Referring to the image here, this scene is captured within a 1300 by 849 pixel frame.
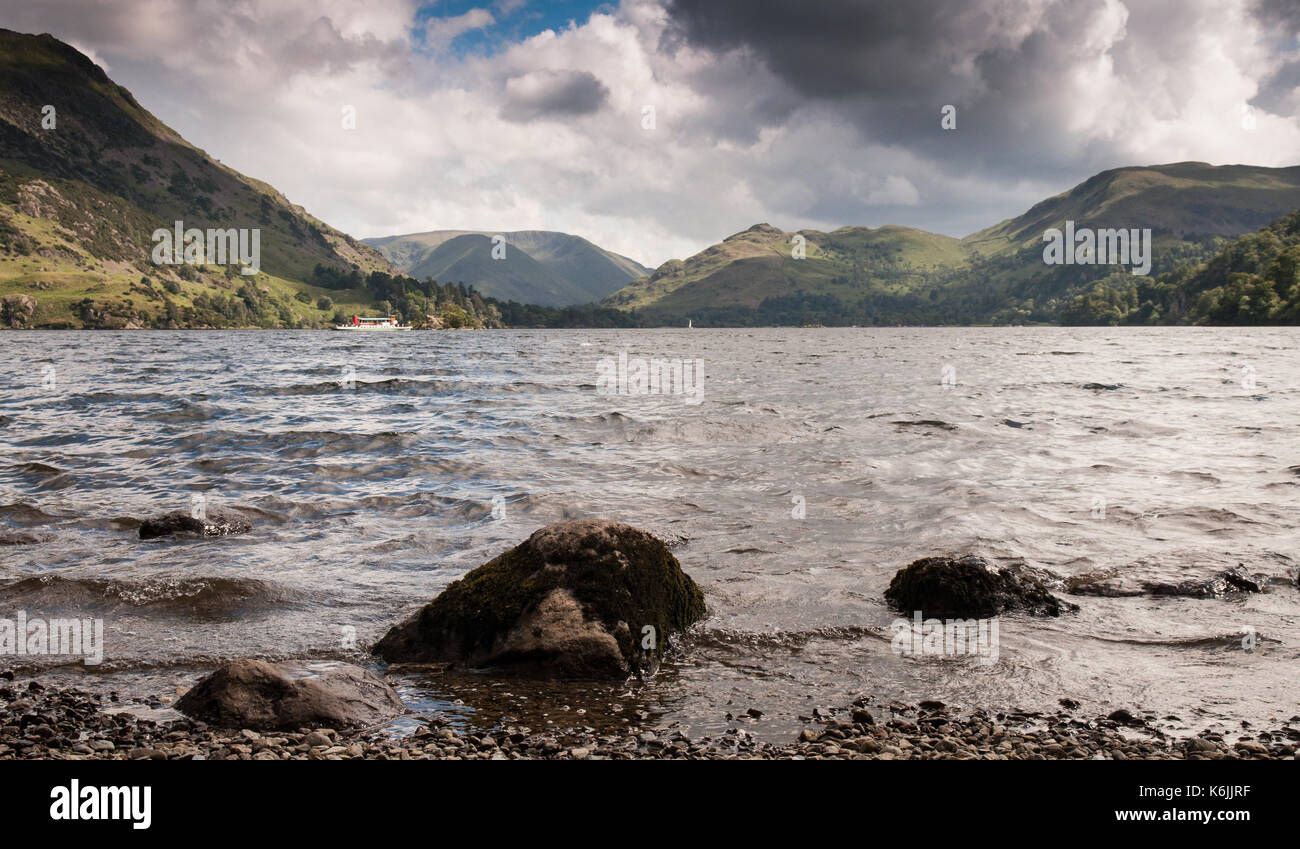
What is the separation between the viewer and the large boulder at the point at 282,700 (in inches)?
287

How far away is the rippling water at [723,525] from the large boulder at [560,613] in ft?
1.64

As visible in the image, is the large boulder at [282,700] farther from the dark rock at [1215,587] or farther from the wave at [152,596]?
the dark rock at [1215,587]

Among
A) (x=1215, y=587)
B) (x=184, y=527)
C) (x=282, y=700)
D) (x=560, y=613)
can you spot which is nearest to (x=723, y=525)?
(x=560, y=613)

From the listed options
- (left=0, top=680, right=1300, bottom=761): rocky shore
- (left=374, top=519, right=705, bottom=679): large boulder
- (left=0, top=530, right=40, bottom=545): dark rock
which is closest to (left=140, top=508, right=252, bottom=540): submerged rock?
(left=0, top=530, right=40, bottom=545): dark rock

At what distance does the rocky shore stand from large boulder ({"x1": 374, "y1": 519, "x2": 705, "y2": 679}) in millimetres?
1581

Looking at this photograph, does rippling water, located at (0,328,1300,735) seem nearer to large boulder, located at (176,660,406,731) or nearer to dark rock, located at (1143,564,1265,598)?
dark rock, located at (1143,564,1265,598)

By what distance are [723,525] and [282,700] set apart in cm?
1006

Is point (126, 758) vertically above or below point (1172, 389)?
below
